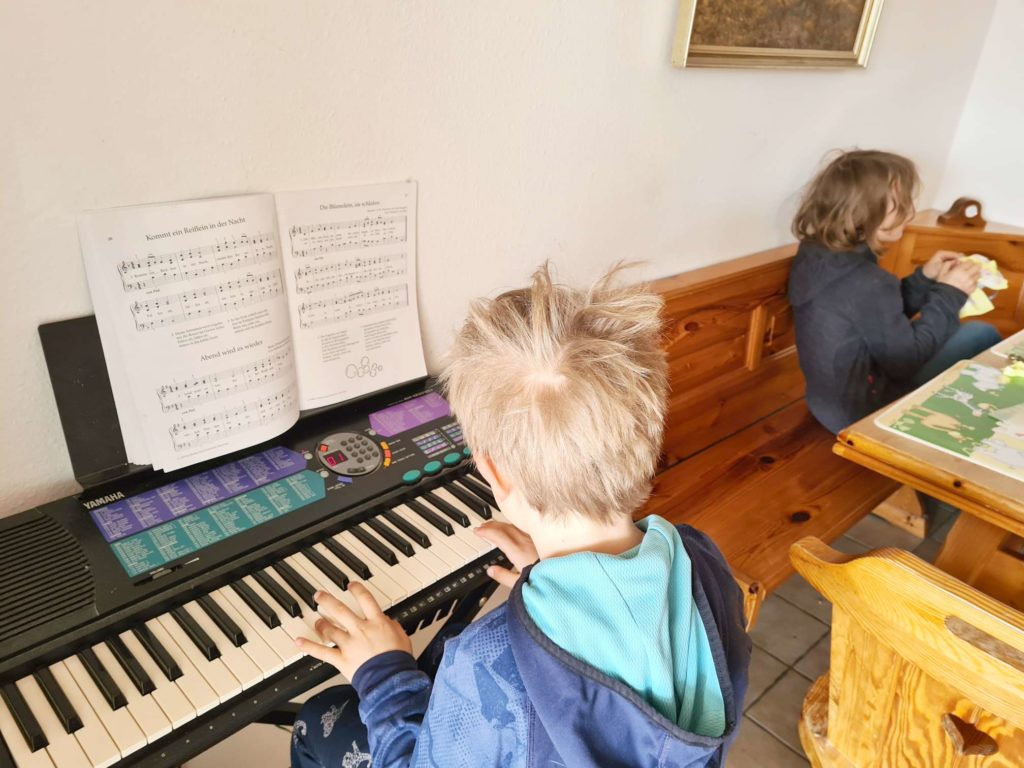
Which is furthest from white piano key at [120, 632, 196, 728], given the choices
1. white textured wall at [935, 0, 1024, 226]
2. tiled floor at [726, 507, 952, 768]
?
white textured wall at [935, 0, 1024, 226]

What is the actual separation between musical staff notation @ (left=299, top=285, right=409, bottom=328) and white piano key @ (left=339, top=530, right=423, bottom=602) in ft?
1.30

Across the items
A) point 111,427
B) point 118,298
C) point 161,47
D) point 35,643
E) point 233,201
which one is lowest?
point 35,643

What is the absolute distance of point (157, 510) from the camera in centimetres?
111

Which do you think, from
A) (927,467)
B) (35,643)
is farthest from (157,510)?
(927,467)

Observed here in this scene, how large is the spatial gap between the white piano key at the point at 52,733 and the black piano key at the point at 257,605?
0.81 feet

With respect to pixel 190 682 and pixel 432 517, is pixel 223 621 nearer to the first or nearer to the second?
pixel 190 682

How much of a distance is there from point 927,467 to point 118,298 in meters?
1.45

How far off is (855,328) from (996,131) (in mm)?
1564

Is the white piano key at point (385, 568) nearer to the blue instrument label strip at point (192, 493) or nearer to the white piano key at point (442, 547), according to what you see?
the white piano key at point (442, 547)

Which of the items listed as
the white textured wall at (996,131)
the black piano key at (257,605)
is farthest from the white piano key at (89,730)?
the white textured wall at (996,131)

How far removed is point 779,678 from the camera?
2.02 m

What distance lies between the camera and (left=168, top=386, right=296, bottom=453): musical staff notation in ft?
3.81

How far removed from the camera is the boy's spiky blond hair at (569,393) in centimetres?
81

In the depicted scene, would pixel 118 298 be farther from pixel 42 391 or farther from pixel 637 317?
pixel 637 317
